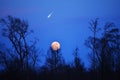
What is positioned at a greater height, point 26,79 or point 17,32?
point 17,32

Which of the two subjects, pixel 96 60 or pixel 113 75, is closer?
pixel 113 75

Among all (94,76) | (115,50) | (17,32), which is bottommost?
(94,76)

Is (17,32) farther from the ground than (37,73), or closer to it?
farther from the ground

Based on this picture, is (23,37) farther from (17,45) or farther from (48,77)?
(48,77)

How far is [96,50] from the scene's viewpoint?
45.8m

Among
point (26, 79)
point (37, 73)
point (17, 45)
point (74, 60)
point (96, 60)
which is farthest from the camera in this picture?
point (74, 60)

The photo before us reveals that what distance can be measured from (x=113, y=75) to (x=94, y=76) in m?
2.46

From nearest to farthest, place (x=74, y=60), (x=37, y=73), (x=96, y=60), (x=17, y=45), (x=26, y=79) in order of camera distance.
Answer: (x=26, y=79) → (x=37, y=73) → (x=17, y=45) → (x=96, y=60) → (x=74, y=60)

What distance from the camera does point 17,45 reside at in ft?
138

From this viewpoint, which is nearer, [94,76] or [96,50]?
[94,76]

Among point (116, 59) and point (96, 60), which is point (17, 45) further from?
point (116, 59)

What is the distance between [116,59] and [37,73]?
1811cm

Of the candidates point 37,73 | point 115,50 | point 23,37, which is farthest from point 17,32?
point 115,50

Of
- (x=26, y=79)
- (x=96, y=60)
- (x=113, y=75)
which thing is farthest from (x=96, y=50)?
(x=26, y=79)
